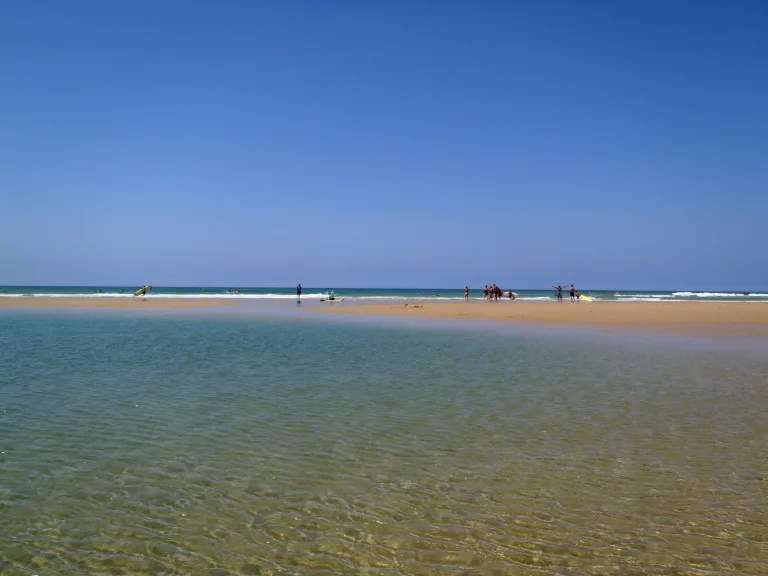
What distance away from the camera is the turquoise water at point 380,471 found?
16.2 ft

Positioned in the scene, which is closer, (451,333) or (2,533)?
(2,533)

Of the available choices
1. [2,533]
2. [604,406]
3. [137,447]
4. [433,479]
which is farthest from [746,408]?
[2,533]

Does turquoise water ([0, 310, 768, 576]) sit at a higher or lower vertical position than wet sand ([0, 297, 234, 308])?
lower

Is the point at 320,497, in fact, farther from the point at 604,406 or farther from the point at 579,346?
the point at 579,346

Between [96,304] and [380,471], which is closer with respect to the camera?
[380,471]

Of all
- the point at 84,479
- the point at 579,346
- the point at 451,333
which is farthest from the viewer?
the point at 451,333

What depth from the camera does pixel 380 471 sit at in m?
7.08

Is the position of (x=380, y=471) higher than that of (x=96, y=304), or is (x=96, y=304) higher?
(x=96, y=304)

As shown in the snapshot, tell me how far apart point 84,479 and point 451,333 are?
22.1 m

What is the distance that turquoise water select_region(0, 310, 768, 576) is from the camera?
4.95m

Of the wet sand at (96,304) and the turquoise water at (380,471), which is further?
the wet sand at (96,304)

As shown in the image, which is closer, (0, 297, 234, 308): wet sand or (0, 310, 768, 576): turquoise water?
(0, 310, 768, 576): turquoise water

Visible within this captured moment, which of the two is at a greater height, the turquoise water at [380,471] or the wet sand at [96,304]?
the wet sand at [96,304]

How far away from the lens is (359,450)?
312 inches
